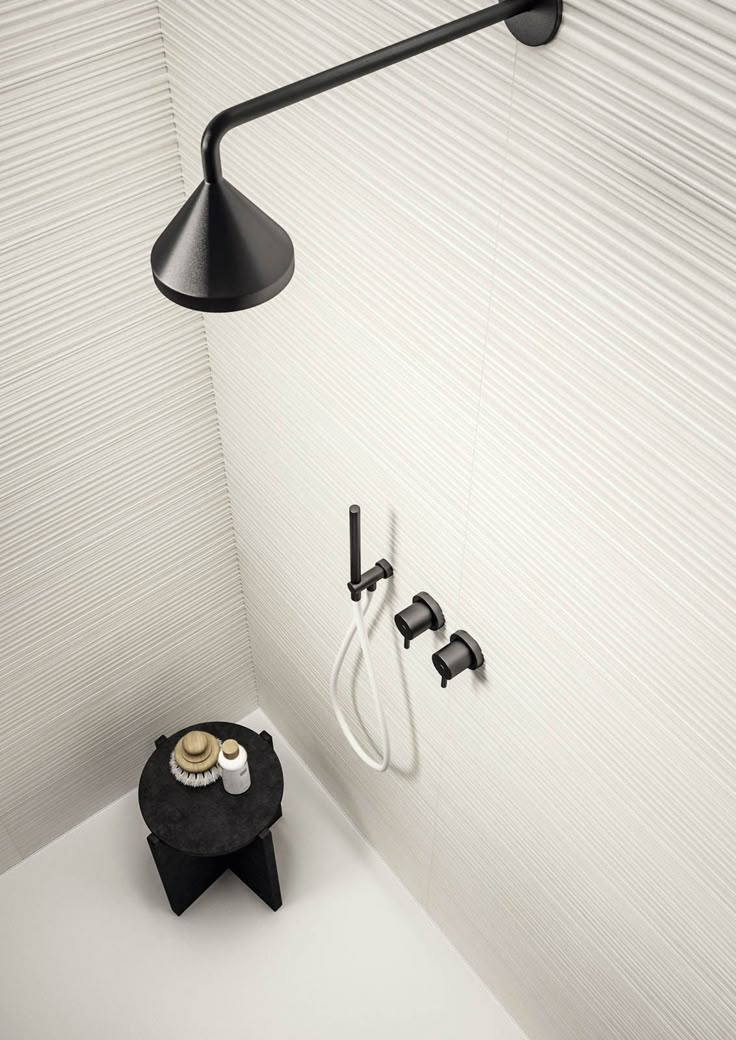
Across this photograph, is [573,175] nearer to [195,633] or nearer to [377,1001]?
[195,633]

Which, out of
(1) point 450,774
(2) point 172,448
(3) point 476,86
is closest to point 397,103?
(3) point 476,86

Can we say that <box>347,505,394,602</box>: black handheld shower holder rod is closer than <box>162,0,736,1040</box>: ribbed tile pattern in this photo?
No

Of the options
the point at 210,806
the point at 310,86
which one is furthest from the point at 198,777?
the point at 310,86

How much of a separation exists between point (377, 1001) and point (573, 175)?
1890mm

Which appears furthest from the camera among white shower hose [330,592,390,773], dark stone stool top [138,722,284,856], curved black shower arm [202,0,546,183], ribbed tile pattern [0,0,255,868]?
dark stone stool top [138,722,284,856]

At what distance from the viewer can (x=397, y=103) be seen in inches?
42.4

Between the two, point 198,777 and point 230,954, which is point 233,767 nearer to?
point 198,777

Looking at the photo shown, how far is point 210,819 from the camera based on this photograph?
2074 millimetres

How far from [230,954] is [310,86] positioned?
6.72 ft

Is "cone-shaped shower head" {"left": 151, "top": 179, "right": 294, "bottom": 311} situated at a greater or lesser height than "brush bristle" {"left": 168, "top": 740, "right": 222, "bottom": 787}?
greater

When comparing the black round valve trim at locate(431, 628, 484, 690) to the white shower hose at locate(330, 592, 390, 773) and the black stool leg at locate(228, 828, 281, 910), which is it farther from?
the black stool leg at locate(228, 828, 281, 910)

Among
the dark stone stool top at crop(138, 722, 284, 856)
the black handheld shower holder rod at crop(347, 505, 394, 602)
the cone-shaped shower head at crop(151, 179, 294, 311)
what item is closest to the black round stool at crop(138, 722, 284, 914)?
the dark stone stool top at crop(138, 722, 284, 856)

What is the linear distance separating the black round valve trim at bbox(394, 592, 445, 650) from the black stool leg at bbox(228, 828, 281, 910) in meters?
0.81

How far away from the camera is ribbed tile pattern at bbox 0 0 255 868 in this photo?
141 centimetres
